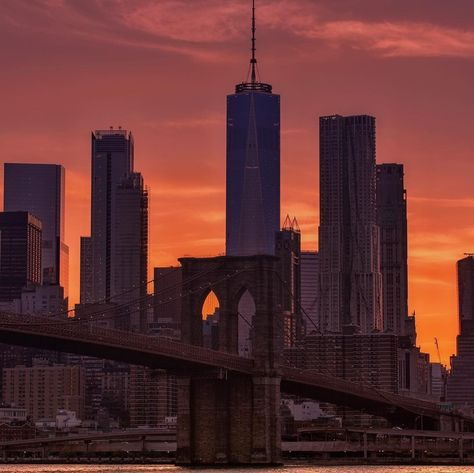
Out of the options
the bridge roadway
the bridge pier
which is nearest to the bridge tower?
the bridge pier

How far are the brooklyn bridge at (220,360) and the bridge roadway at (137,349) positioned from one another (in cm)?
5

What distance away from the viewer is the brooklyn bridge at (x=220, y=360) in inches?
4016

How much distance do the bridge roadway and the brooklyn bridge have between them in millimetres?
54

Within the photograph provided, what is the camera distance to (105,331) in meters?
102

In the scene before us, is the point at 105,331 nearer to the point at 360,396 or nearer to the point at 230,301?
the point at 230,301

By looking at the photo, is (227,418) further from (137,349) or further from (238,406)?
(137,349)

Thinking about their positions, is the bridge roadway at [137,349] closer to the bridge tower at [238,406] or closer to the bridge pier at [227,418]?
the bridge tower at [238,406]

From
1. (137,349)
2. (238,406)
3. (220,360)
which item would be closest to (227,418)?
(238,406)

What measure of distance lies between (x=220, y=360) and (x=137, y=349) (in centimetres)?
750

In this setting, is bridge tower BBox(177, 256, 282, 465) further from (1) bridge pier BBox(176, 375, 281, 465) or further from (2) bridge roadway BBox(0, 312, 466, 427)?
(2) bridge roadway BBox(0, 312, 466, 427)

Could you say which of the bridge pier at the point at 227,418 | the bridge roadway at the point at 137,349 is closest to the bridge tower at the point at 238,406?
the bridge pier at the point at 227,418

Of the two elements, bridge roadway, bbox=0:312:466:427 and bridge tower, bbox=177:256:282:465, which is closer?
bridge roadway, bbox=0:312:466:427

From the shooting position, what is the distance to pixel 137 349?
10194cm

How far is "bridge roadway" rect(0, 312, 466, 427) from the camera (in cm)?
9812
